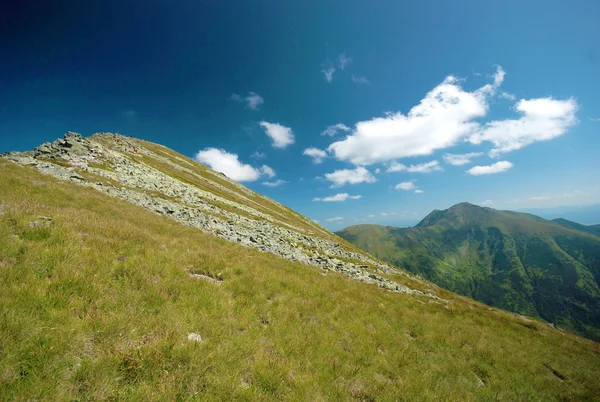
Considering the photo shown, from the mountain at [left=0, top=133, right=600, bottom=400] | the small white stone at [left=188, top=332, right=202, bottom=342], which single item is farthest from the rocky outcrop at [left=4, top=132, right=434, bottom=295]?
the small white stone at [left=188, top=332, right=202, bottom=342]

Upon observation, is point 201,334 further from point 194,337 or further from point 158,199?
point 158,199

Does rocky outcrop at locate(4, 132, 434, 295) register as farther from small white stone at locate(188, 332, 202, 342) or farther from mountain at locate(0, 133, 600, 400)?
small white stone at locate(188, 332, 202, 342)

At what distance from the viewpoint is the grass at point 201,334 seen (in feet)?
15.5

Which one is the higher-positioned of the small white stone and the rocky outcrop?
the rocky outcrop

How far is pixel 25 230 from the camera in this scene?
9.33m

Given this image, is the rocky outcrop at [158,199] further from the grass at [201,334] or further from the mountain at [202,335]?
the grass at [201,334]

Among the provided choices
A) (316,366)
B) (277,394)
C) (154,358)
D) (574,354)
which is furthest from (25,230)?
(574,354)

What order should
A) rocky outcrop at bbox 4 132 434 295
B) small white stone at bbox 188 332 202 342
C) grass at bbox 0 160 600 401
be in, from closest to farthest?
grass at bbox 0 160 600 401
small white stone at bbox 188 332 202 342
rocky outcrop at bbox 4 132 434 295

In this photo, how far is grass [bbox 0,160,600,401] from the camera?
4719 mm

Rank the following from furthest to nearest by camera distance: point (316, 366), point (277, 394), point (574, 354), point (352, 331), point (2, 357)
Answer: point (574, 354)
point (352, 331)
point (316, 366)
point (277, 394)
point (2, 357)

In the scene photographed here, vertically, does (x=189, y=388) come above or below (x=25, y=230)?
below

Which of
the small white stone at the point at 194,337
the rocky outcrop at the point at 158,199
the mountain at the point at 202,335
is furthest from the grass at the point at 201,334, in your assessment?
the rocky outcrop at the point at 158,199

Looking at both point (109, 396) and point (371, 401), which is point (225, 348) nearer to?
point (109, 396)

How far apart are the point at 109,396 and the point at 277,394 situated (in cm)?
347
